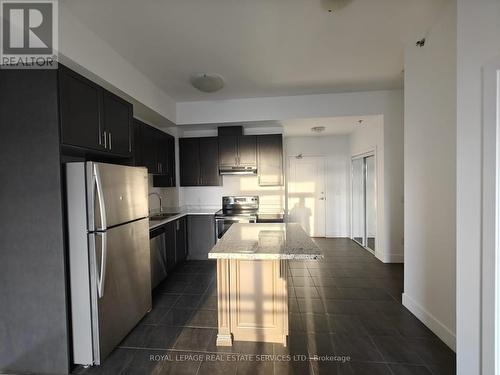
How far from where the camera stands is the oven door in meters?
3.90

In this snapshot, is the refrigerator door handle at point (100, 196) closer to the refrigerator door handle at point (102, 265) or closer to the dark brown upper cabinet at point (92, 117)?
the refrigerator door handle at point (102, 265)

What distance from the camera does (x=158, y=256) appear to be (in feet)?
9.96

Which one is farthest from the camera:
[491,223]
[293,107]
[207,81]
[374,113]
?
[293,107]

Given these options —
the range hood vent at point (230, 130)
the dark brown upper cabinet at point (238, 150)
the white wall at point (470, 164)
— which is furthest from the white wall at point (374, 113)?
the white wall at point (470, 164)

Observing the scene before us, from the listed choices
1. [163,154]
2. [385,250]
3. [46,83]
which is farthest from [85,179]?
[385,250]

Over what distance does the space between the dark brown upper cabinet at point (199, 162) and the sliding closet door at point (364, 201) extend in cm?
286

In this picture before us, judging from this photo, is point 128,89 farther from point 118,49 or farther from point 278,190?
point 278,190

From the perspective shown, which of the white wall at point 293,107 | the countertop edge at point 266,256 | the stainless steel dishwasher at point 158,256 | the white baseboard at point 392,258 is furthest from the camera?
the white baseboard at point 392,258

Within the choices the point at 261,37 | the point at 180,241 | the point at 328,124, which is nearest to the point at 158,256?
the point at 180,241

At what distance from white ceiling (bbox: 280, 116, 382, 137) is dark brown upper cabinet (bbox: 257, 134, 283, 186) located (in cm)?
36

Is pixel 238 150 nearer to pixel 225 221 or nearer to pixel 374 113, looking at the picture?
pixel 225 221

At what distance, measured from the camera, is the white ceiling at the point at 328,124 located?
3855 millimetres

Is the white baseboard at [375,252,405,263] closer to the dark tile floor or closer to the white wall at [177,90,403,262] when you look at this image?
the white wall at [177,90,403,262]

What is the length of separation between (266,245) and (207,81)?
2.23 meters
